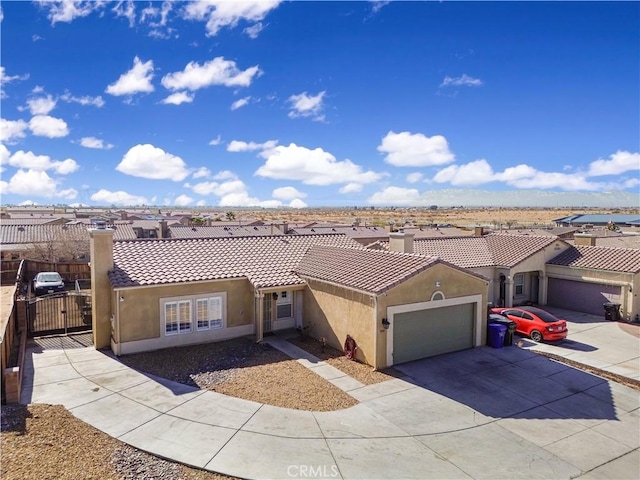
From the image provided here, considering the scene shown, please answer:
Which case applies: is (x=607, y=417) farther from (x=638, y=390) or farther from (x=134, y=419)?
(x=134, y=419)

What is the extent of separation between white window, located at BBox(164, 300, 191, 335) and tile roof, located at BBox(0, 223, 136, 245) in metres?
25.0

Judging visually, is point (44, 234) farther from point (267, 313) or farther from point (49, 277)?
point (267, 313)

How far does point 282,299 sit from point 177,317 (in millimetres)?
4479

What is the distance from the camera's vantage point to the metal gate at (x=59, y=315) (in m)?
19.0

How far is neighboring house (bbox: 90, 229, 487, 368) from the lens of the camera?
632 inches

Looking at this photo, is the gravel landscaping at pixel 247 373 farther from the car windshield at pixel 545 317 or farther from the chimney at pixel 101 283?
the car windshield at pixel 545 317

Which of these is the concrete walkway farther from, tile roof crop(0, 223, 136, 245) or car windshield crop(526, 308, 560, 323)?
tile roof crop(0, 223, 136, 245)

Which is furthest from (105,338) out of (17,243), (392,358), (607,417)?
(17,243)

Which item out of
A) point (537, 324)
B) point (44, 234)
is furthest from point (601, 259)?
point (44, 234)

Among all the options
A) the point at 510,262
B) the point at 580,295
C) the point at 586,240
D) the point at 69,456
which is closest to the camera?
the point at 69,456

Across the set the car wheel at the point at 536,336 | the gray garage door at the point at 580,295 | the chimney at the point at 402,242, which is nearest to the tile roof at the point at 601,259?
the gray garage door at the point at 580,295

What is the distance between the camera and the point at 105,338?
56.4 ft

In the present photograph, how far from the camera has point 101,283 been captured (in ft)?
55.9

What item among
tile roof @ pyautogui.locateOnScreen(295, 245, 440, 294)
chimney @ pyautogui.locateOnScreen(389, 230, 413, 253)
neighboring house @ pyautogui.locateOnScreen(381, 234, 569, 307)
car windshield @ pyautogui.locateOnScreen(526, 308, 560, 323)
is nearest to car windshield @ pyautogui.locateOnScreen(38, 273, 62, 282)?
tile roof @ pyautogui.locateOnScreen(295, 245, 440, 294)
